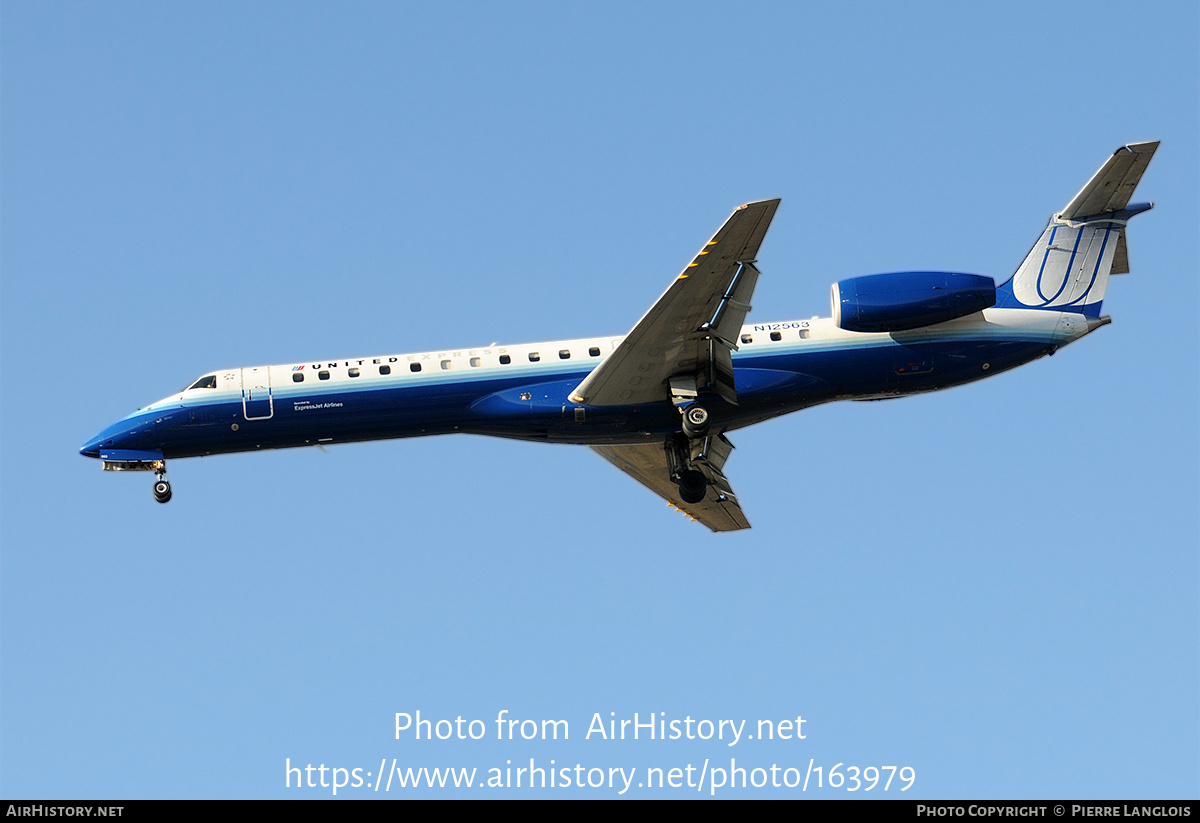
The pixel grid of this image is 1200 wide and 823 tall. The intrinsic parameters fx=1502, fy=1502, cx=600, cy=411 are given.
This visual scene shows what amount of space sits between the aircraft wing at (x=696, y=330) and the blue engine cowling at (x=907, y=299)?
2.80 meters

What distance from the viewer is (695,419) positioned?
34.3 m

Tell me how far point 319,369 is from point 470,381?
3.67 meters

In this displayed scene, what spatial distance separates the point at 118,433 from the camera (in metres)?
36.0

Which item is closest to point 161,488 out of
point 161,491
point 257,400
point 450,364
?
point 161,491

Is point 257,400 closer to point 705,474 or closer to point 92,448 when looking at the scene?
point 92,448

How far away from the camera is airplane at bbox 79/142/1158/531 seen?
113 ft

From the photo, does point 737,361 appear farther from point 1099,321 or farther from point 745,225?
point 1099,321

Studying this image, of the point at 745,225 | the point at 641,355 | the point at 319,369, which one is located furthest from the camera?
the point at 319,369

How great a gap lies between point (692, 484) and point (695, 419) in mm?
2785

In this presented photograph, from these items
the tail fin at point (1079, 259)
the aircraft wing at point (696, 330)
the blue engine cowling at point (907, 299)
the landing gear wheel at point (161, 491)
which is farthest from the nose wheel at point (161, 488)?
the tail fin at point (1079, 259)

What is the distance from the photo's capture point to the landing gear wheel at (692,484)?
36500mm

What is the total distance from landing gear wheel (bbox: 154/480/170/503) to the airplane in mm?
48

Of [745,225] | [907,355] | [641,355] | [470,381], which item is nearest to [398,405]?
[470,381]

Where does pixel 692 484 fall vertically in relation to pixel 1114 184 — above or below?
below
